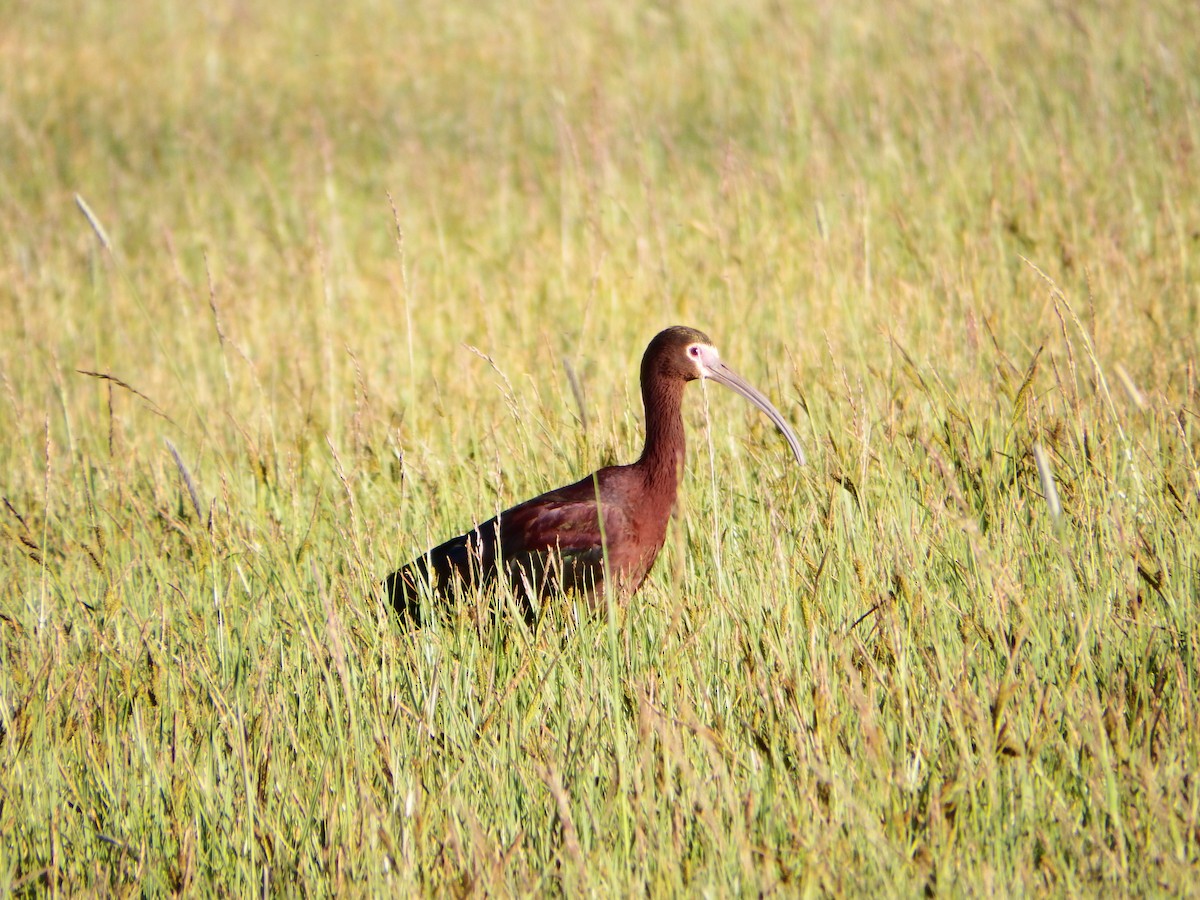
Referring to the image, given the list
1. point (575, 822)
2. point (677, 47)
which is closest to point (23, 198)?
point (677, 47)

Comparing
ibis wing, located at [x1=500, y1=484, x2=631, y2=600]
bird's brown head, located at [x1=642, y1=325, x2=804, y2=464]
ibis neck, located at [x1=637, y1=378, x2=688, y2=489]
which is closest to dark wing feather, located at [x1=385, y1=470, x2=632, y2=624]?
ibis wing, located at [x1=500, y1=484, x2=631, y2=600]

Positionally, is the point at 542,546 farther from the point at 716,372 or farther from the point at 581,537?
the point at 716,372

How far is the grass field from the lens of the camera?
7.52ft

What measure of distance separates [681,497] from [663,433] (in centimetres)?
21

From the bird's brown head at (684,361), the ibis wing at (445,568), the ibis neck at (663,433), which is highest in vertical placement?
the bird's brown head at (684,361)

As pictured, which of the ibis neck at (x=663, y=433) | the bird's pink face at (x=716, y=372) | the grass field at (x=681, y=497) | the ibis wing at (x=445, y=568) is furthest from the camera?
the bird's pink face at (x=716, y=372)

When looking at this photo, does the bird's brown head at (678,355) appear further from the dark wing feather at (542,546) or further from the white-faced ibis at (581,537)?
the dark wing feather at (542,546)

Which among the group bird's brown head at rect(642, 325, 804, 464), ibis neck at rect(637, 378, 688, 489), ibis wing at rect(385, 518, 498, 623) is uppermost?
bird's brown head at rect(642, 325, 804, 464)

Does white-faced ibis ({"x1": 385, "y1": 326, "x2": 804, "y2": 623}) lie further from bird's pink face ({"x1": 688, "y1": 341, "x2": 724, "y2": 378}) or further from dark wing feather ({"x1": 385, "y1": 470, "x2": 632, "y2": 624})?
bird's pink face ({"x1": 688, "y1": 341, "x2": 724, "y2": 378})

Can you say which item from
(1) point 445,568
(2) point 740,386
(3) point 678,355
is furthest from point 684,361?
(1) point 445,568

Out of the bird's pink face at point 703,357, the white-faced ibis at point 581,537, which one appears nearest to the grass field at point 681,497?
the white-faced ibis at point 581,537

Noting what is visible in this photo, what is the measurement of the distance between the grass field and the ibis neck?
0.46 feet

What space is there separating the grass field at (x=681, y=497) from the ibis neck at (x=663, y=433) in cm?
14

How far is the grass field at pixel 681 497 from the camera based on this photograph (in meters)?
2.29
